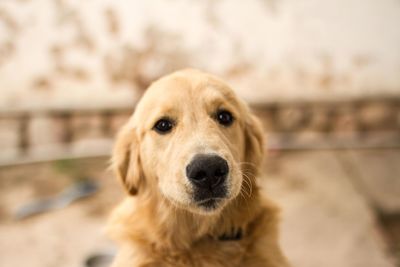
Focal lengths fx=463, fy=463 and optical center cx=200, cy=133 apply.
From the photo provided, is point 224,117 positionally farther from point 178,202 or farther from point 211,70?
point 211,70

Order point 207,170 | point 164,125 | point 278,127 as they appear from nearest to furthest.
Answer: point 207,170
point 164,125
point 278,127

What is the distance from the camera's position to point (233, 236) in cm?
233

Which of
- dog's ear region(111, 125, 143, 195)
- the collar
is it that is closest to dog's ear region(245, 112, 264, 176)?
the collar

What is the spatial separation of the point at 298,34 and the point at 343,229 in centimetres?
207

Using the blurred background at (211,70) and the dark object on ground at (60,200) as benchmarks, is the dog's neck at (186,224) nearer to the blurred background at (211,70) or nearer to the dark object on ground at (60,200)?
the dark object on ground at (60,200)

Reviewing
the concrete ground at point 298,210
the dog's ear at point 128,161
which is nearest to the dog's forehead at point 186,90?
the dog's ear at point 128,161

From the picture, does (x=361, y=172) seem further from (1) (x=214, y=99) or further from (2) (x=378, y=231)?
(1) (x=214, y=99)

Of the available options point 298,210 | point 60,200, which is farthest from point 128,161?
point 298,210

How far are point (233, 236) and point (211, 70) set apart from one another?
2.66 m

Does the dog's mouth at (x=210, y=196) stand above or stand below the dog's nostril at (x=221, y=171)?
below

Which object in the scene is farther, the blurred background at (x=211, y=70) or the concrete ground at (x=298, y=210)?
the blurred background at (x=211, y=70)

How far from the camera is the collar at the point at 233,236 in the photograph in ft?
7.59

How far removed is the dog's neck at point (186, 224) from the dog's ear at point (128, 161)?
0.52 feet

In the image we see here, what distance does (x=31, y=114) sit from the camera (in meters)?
4.64
